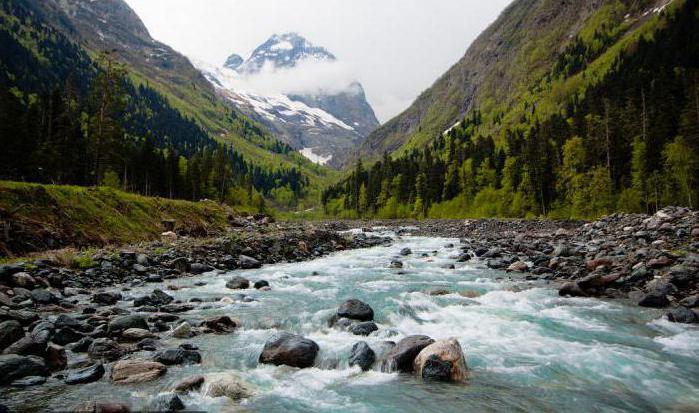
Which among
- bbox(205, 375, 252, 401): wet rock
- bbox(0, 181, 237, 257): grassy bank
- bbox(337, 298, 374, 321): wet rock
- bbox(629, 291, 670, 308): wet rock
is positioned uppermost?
bbox(0, 181, 237, 257): grassy bank

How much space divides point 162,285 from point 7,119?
51.1m

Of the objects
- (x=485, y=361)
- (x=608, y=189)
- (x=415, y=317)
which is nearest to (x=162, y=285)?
(x=415, y=317)

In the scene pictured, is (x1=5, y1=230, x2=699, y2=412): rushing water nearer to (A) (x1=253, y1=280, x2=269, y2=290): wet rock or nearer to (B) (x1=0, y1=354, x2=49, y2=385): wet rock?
(B) (x1=0, y1=354, x2=49, y2=385): wet rock

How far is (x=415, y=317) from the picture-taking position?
13078 millimetres

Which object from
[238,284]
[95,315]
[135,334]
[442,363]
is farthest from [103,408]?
[238,284]

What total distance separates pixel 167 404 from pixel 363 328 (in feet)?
19.4

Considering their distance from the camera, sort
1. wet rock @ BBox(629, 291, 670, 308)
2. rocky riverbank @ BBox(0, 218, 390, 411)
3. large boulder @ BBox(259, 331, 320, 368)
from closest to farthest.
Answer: rocky riverbank @ BBox(0, 218, 390, 411)
large boulder @ BBox(259, 331, 320, 368)
wet rock @ BBox(629, 291, 670, 308)

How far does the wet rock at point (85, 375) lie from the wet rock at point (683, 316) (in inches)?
621

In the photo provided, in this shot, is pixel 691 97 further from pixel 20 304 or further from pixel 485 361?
pixel 20 304

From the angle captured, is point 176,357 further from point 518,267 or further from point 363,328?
point 518,267

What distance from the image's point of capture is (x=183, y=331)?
420 inches

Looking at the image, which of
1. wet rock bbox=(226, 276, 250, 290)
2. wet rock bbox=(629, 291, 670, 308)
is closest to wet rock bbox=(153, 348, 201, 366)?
wet rock bbox=(226, 276, 250, 290)

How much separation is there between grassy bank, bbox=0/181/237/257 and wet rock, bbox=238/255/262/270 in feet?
29.0

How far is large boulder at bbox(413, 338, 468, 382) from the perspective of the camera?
828 cm
